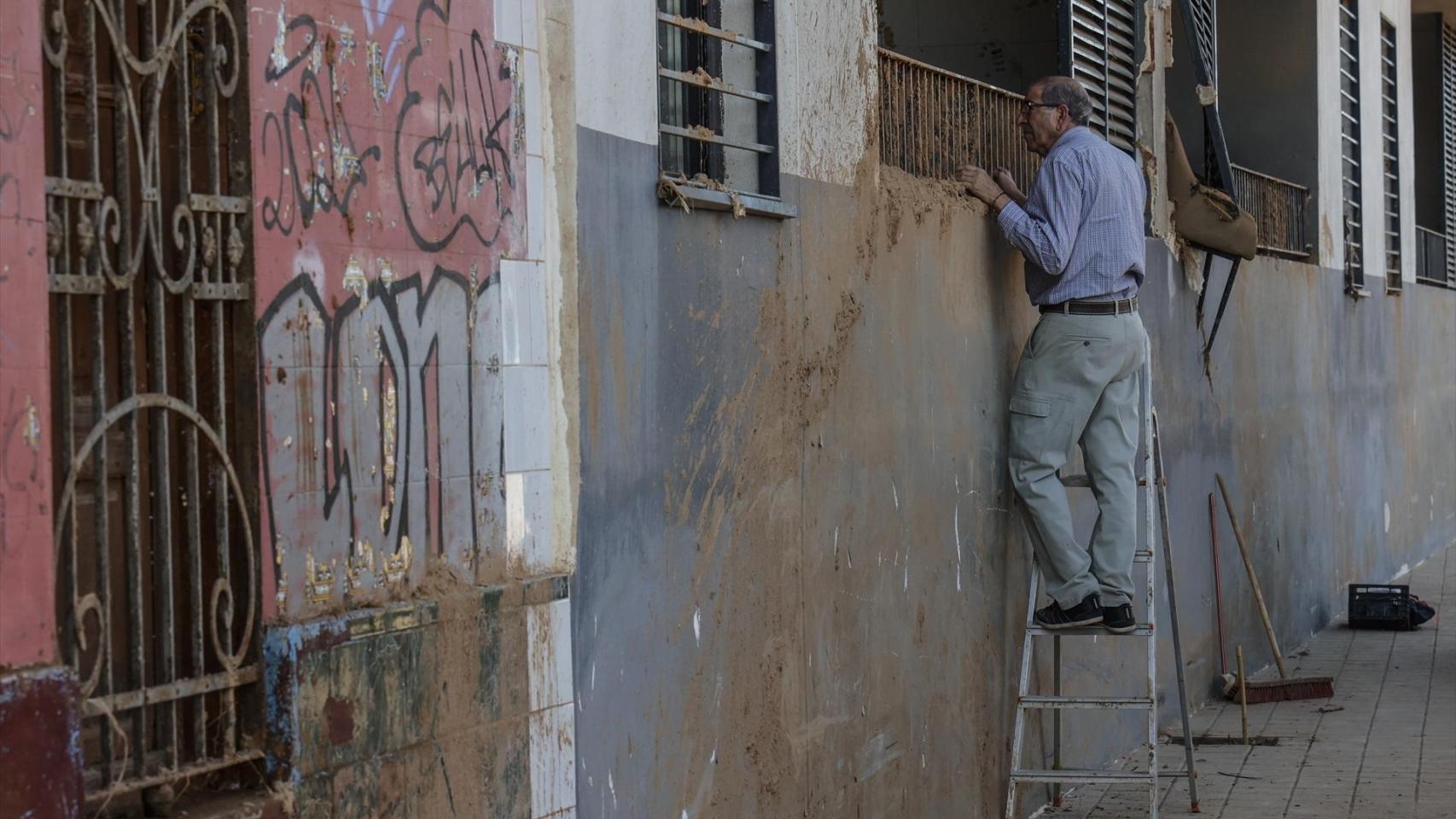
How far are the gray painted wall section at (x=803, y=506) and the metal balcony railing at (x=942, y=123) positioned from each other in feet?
0.69

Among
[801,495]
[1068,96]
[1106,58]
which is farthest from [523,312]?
[1106,58]

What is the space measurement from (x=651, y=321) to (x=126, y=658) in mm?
1742

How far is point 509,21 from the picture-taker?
383 centimetres

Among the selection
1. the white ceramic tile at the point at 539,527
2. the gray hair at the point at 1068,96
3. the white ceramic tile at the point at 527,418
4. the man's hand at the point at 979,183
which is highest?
the gray hair at the point at 1068,96

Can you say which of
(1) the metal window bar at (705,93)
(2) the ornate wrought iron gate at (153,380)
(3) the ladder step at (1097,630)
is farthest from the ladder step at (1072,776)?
(2) the ornate wrought iron gate at (153,380)

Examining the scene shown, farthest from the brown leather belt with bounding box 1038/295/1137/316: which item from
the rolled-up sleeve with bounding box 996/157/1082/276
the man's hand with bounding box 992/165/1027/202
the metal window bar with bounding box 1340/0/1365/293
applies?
the metal window bar with bounding box 1340/0/1365/293

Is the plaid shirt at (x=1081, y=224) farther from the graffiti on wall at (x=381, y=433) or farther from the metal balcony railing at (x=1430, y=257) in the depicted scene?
the metal balcony railing at (x=1430, y=257)

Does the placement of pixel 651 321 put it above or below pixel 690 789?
above

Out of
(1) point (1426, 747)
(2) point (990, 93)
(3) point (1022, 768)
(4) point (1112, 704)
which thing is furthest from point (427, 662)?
(1) point (1426, 747)

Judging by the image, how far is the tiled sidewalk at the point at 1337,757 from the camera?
23.7ft

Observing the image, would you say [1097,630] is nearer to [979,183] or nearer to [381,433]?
[979,183]

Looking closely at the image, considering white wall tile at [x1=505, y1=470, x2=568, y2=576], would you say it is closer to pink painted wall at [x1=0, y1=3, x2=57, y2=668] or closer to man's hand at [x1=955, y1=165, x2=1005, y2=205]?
pink painted wall at [x1=0, y1=3, x2=57, y2=668]

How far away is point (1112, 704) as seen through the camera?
21.0 ft

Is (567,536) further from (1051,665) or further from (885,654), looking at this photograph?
(1051,665)
